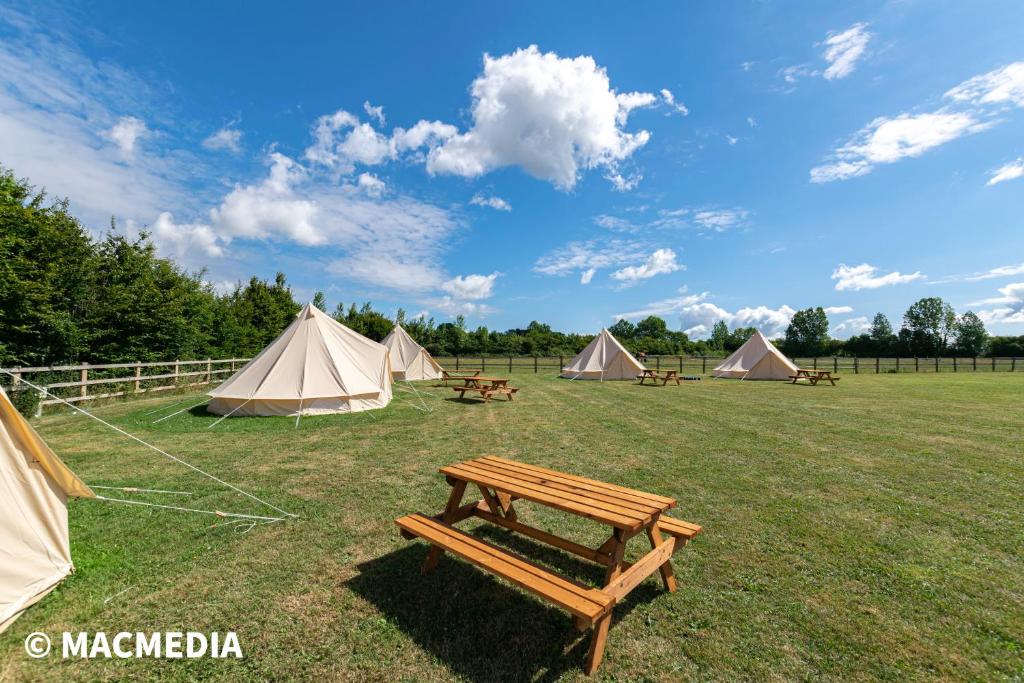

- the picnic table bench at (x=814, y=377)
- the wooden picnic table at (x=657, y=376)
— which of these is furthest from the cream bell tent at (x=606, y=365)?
the picnic table bench at (x=814, y=377)

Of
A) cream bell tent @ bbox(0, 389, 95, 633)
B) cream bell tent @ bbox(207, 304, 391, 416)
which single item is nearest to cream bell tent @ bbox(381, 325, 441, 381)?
cream bell tent @ bbox(207, 304, 391, 416)

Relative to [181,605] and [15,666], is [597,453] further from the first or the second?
[15,666]

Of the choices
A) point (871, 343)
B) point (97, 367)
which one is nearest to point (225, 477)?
point (97, 367)

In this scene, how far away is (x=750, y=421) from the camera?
362 inches

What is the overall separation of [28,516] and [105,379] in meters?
11.2

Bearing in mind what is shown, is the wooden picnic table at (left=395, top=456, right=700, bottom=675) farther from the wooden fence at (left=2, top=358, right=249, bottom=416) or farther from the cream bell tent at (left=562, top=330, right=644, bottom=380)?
the cream bell tent at (left=562, top=330, right=644, bottom=380)

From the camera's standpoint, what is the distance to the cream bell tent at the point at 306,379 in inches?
364

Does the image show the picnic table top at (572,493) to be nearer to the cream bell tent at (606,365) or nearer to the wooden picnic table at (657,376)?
the wooden picnic table at (657,376)

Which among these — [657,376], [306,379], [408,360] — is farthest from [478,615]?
[408,360]

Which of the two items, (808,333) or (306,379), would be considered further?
(808,333)

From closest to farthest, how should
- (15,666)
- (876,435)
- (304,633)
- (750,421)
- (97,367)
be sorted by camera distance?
(15,666) → (304,633) → (876,435) → (750,421) → (97,367)

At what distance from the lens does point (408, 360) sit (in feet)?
63.8

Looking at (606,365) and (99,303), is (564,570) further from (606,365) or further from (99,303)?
(606,365)

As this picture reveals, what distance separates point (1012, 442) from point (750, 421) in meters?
3.79
